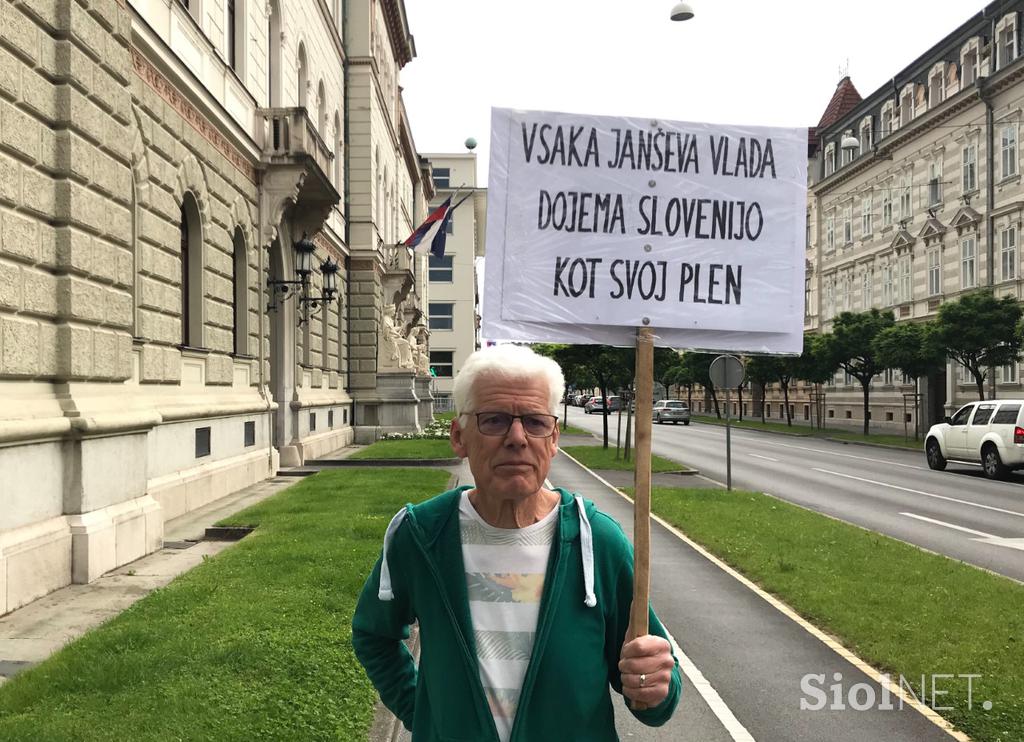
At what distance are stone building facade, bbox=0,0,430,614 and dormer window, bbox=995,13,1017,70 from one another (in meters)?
26.5

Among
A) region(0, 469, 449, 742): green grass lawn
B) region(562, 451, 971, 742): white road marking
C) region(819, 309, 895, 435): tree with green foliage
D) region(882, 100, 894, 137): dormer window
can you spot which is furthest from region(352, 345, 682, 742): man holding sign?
region(882, 100, 894, 137): dormer window

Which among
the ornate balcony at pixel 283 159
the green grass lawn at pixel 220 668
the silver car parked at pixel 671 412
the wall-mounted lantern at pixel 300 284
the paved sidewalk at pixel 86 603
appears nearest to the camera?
the green grass lawn at pixel 220 668

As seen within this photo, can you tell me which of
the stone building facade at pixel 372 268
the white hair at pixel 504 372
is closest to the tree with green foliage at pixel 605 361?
the stone building facade at pixel 372 268

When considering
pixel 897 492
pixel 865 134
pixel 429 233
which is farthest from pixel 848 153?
pixel 897 492

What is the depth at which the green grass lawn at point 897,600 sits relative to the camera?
5367mm

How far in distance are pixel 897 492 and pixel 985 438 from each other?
4990 millimetres

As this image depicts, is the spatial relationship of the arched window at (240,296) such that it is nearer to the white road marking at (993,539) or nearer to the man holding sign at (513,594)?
the white road marking at (993,539)

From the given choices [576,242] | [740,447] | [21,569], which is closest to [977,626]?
[576,242]

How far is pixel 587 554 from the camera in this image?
7.37ft

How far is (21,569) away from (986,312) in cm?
3030

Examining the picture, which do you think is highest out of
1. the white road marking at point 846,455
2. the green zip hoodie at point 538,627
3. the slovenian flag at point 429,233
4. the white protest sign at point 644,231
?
the slovenian flag at point 429,233

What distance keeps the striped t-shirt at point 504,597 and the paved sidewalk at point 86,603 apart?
14.1 ft

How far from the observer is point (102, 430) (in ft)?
27.1

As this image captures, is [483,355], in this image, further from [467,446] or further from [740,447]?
[740,447]
